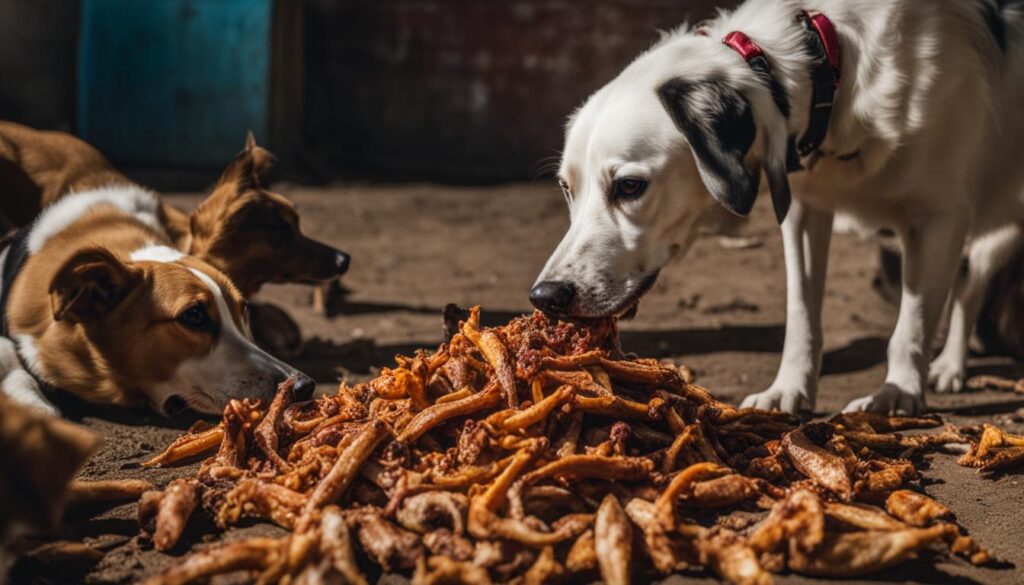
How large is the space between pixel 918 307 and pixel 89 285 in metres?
2.68

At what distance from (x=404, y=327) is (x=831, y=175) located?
2288 mm

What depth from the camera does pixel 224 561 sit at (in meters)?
1.99

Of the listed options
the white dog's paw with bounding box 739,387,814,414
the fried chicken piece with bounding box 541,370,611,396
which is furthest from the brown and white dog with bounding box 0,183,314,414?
the white dog's paw with bounding box 739,387,814,414

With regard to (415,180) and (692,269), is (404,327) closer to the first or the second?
(692,269)

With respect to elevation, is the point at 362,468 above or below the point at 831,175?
below

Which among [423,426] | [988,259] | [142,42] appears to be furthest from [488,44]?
[423,426]

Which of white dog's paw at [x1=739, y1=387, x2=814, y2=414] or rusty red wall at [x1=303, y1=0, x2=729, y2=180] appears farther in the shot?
rusty red wall at [x1=303, y1=0, x2=729, y2=180]

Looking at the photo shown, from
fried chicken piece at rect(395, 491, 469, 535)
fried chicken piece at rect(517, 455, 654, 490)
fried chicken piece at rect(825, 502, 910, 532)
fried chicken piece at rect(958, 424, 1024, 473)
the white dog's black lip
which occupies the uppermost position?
the white dog's black lip

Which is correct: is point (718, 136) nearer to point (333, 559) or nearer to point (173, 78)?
point (333, 559)

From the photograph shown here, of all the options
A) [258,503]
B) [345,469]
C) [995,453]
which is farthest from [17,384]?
Result: [995,453]

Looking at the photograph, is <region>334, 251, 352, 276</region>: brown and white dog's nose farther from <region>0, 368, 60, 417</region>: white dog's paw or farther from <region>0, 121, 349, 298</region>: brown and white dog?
<region>0, 368, 60, 417</region>: white dog's paw

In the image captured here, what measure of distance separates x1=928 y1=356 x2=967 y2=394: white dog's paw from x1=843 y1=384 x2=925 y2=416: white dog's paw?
72cm

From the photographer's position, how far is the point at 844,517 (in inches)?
90.8

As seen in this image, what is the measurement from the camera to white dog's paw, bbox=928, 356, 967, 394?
4.16 m
